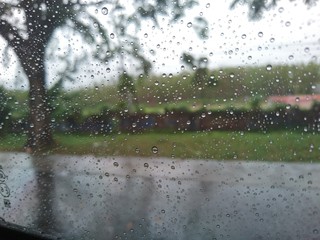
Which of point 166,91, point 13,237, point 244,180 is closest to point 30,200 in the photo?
point 13,237

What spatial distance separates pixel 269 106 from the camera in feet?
4.53

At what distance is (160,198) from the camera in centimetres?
163

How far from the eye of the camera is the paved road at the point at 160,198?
4.60 feet

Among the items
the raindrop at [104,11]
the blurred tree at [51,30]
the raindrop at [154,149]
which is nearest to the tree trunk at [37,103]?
the blurred tree at [51,30]

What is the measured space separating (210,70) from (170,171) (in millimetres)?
464

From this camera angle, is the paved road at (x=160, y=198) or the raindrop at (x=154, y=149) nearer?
the paved road at (x=160, y=198)

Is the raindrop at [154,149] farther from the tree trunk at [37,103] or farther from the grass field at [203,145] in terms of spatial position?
the tree trunk at [37,103]

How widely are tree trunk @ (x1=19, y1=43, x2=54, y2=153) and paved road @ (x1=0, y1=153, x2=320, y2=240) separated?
10 centimetres

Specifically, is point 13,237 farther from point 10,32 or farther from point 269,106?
point 269,106

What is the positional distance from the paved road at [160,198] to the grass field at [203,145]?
0.11ft

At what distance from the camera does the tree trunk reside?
1845 millimetres

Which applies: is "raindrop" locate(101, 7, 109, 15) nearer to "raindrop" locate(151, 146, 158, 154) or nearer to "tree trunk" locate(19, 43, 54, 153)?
"tree trunk" locate(19, 43, 54, 153)

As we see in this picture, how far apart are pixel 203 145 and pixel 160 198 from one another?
0.31 metres

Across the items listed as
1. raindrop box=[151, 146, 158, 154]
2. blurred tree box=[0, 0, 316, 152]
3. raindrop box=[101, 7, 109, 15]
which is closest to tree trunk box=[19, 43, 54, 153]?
blurred tree box=[0, 0, 316, 152]
